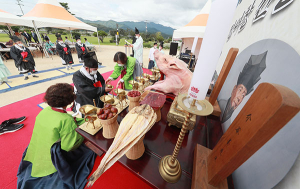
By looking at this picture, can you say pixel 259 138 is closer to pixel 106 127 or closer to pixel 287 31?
pixel 287 31

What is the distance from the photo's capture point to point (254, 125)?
13.0 inches

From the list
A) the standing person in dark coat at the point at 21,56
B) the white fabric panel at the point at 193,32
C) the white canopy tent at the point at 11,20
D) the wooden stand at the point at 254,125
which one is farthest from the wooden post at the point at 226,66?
the white canopy tent at the point at 11,20

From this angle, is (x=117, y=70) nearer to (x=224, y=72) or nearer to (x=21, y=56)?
(x=224, y=72)

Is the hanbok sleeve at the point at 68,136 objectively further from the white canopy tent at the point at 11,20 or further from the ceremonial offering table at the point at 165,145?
the white canopy tent at the point at 11,20

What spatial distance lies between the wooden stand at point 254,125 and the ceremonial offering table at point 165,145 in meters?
0.18

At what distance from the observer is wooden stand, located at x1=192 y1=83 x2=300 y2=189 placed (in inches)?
10.2

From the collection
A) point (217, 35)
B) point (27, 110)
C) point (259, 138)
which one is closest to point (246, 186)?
point (259, 138)

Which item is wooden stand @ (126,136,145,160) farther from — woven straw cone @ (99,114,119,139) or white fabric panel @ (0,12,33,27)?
white fabric panel @ (0,12,33,27)

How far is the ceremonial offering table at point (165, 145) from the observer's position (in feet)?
2.25

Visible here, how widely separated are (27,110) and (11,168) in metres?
1.58

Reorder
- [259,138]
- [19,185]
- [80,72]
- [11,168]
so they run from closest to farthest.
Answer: [259,138], [19,185], [11,168], [80,72]

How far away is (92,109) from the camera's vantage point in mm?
1052

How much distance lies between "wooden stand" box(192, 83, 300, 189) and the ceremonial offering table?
183mm

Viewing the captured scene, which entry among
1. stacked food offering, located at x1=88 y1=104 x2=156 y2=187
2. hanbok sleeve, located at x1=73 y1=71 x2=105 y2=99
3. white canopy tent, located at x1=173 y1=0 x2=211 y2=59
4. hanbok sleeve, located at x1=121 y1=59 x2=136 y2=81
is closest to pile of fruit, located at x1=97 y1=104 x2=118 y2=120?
stacked food offering, located at x1=88 y1=104 x2=156 y2=187
